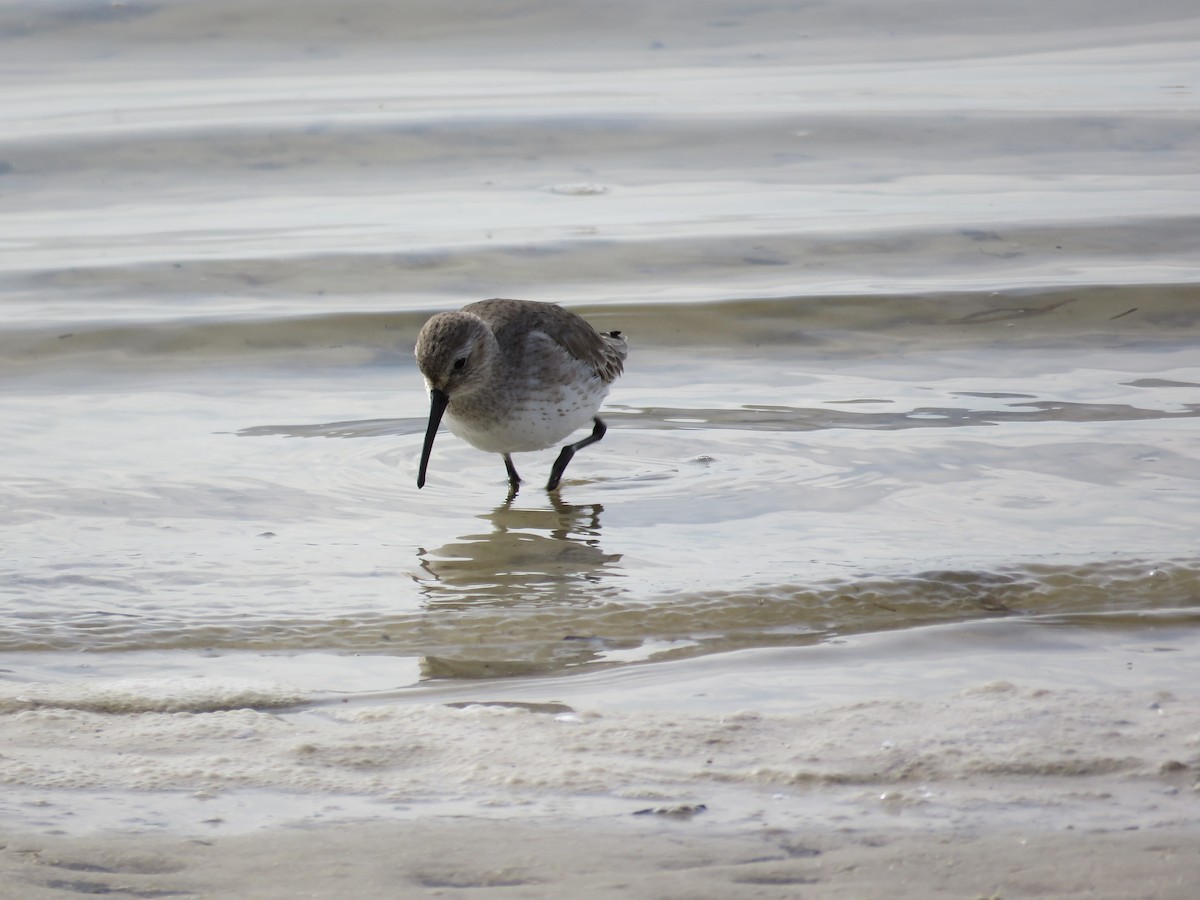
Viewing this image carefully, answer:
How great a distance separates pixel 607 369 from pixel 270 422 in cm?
163

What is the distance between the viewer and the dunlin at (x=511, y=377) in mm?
6387

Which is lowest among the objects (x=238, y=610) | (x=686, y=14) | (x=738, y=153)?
(x=238, y=610)

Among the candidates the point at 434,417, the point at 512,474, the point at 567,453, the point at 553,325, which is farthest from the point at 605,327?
the point at 434,417

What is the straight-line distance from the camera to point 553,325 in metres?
6.96

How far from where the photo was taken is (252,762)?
3.62 m

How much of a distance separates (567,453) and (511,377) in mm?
452

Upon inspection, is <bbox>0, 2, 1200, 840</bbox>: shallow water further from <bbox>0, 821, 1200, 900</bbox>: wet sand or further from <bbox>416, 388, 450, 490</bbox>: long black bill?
<bbox>0, 821, 1200, 900</bbox>: wet sand

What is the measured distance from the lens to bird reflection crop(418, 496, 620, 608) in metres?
5.17

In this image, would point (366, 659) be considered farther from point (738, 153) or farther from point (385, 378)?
point (738, 153)

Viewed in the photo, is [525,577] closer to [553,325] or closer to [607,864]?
[553,325]

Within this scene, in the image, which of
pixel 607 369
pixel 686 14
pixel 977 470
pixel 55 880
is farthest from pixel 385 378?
pixel 686 14

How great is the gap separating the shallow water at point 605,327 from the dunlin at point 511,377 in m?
0.26

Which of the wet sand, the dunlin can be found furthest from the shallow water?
the wet sand

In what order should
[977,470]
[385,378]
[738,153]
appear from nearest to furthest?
[977,470], [385,378], [738,153]
